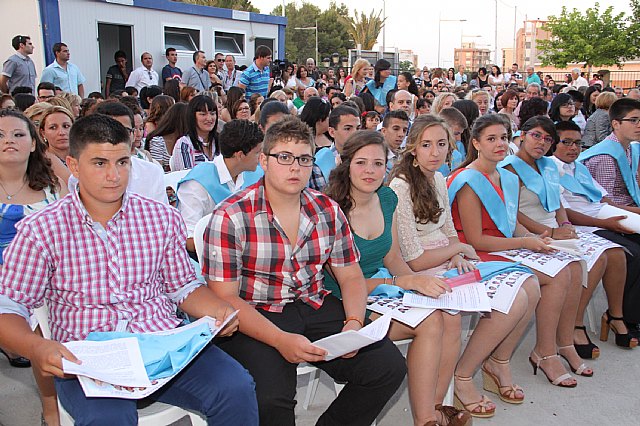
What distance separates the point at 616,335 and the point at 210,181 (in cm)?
289

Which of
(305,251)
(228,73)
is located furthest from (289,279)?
(228,73)

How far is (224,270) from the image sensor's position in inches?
95.2

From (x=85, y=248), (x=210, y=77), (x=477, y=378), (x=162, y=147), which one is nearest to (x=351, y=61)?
(x=210, y=77)

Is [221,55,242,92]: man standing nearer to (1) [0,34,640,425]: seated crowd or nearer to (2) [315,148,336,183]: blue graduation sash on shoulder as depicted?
(1) [0,34,640,425]: seated crowd

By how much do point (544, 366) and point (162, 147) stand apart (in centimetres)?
371

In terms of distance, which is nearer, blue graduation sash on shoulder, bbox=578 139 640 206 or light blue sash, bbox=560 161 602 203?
light blue sash, bbox=560 161 602 203

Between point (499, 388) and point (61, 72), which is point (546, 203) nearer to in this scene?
point (499, 388)

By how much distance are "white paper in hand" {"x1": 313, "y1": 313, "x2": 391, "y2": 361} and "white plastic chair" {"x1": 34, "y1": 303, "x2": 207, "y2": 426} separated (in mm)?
526

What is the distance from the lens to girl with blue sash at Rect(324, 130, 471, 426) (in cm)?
276

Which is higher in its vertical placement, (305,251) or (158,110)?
(158,110)

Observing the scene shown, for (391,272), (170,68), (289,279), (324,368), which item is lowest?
(324,368)

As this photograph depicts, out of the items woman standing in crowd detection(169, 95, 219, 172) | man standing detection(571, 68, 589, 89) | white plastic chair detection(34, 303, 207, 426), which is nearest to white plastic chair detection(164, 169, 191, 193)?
woman standing in crowd detection(169, 95, 219, 172)

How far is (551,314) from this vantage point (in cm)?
356

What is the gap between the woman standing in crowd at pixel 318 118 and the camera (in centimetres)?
516
